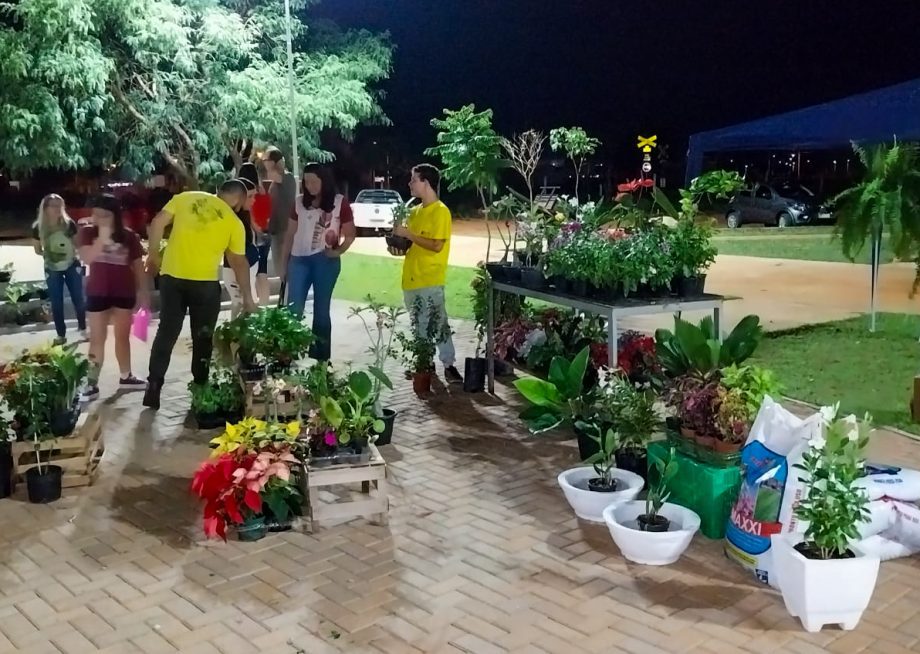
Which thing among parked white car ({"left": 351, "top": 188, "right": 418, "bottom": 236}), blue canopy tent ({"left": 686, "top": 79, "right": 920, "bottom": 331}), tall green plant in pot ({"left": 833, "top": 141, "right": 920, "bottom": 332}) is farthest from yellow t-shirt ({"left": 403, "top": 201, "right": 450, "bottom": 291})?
parked white car ({"left": 351, "top": 188, "right": 418, "bottom": 236})

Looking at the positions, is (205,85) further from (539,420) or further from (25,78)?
(539,420)

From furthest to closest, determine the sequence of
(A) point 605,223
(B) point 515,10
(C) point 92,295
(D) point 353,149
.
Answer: (D) point 353,149 → (B) point 515,10 → (C) point 92,295 → (A) point 605,223

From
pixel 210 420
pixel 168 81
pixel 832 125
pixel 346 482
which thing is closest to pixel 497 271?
pixel 210 420

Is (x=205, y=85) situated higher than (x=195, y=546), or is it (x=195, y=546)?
(x=205, y=85)

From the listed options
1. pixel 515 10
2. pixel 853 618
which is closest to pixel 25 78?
pixel 853 618

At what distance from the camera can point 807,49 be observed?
19.3 meters

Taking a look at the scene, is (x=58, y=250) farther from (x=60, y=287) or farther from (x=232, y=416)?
(x=232, y=416)

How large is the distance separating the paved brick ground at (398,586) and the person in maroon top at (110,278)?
6.49 feet

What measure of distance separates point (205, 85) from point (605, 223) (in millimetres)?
9555

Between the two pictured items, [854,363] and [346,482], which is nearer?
[346,482]

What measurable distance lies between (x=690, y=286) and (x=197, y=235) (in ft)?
10.4

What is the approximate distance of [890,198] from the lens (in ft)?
25.7

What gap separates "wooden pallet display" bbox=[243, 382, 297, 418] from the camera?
5373 mm

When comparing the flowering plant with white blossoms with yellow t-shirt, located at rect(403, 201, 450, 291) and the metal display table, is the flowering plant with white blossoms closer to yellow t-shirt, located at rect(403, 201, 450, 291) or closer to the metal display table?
the metal display table
